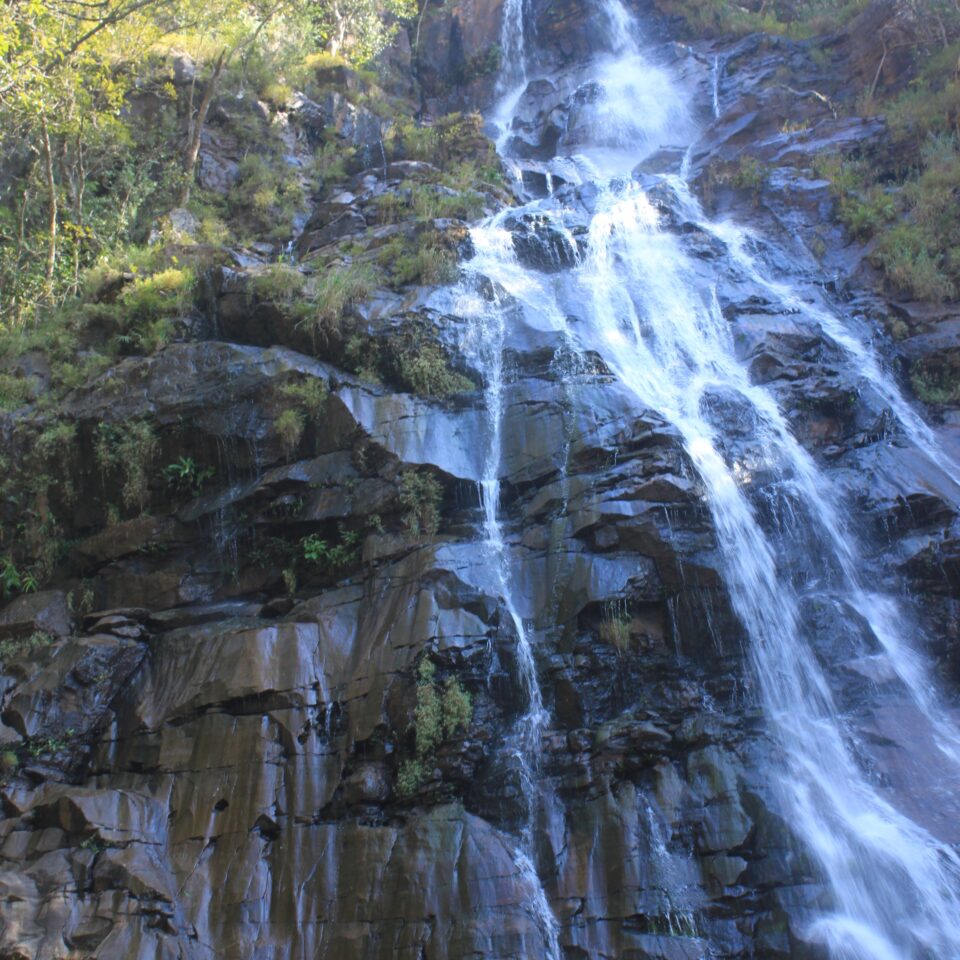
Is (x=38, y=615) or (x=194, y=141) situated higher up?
(x=194, y=141)

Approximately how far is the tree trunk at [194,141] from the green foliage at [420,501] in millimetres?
10997

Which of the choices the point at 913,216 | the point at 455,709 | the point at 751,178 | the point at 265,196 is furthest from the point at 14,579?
the point at 913,216

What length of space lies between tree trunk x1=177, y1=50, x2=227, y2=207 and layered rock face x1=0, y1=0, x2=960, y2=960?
6.34 metres

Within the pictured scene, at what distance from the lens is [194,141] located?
17.3m

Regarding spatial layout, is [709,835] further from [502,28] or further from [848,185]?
[502,28]

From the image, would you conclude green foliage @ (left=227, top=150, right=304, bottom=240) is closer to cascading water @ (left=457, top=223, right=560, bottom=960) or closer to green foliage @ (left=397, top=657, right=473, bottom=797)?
cascading water @ (left=457, top=223, right=560, bottom=960)

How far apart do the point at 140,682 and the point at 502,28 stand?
26212mm

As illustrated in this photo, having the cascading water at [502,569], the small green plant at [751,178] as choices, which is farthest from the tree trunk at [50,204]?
the small green plant at [751,178]

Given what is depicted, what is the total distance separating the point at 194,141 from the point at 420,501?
12.6m

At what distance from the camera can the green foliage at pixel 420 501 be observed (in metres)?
9.50

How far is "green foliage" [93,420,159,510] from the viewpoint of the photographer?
10320 millimetres

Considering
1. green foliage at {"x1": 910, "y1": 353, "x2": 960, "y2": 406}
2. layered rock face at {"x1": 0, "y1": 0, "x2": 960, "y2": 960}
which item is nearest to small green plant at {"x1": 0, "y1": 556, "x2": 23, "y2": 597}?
layered rock face at {"x1": 0, "y1": 0, "x2": 960, "y2": 960}

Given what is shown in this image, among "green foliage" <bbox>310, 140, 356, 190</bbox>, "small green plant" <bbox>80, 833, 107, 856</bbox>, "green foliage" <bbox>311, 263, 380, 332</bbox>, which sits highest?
"green foliage" <bbox>310, 140, 356, 190</bbox>

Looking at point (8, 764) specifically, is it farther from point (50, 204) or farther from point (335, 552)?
point (50, 204)
